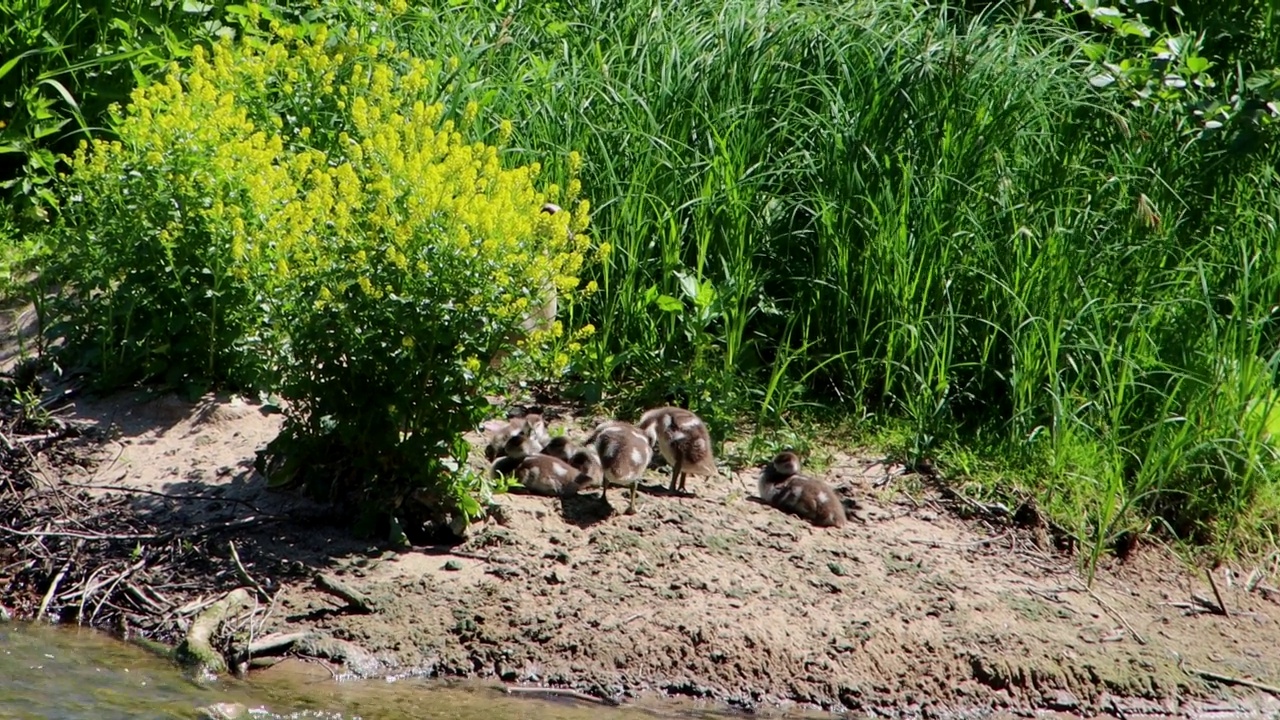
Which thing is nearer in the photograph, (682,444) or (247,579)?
(247,579)

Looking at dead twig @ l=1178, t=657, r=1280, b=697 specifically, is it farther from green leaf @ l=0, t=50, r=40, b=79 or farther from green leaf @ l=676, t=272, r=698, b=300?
green leaf @ l=0, t=50, r=40, b=79

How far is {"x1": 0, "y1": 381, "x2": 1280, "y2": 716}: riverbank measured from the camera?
589 cm

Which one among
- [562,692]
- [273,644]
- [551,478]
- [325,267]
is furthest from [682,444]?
[273,644]

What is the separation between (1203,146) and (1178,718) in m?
3.58

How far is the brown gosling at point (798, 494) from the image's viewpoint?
6.87 metres

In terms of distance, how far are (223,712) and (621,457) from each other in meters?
2.09

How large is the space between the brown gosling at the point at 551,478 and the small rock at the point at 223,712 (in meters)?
1.84

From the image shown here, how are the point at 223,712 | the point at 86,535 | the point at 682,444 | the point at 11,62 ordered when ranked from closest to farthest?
the point at 223,712 < the point at 86,535 < the point at 682,444 < the point at 11,62

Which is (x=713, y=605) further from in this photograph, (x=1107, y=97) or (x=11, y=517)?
(x=1107, y=97)

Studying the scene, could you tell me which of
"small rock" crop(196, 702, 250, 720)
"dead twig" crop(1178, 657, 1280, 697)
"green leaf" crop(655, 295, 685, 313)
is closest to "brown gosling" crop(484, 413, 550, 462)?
"green leaf" crop(655, 295, 685, 313)

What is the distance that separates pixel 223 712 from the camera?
5.27 meters

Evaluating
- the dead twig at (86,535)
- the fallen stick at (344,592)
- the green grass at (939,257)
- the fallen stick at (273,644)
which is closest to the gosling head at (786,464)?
the green grass at (939,257)

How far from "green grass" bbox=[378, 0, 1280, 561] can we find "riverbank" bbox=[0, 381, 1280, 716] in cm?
56

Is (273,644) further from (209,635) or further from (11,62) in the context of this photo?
(11,62)
